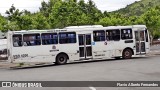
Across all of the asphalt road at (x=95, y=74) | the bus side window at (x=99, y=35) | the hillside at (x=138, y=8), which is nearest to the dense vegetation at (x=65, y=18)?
the bus side window at (x=99, y=35)

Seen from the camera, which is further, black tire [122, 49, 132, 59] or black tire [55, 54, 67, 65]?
black tire [122, 49, 132, 59]

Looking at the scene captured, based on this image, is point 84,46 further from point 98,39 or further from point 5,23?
point 5,23

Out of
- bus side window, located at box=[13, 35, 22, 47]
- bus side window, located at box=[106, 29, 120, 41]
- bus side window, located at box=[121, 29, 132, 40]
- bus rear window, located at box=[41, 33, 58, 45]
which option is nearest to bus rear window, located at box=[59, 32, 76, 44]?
bus rear window, located at box=[41, 33, 58, 45]

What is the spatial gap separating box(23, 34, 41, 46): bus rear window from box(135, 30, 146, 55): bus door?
841 centimetres

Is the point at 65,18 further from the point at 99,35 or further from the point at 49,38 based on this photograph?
the point at 49,38

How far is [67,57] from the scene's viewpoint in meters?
28.8

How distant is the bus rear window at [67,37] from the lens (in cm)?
2857

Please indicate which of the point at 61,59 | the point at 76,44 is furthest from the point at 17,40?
the point at 76,44

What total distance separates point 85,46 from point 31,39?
4.32 metres

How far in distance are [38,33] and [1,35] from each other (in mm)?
34111

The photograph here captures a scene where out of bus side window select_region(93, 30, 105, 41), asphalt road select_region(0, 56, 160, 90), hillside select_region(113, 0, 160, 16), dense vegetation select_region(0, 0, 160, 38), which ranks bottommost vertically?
Result: asphalt road select_region(0, 56, 160, 90)

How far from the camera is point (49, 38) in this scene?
28094 mm

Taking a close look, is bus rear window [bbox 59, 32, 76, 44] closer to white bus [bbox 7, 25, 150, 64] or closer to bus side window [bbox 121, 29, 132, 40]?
white bus [bbox 7, 25, 150, 64]

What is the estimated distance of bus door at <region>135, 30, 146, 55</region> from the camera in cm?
3073
